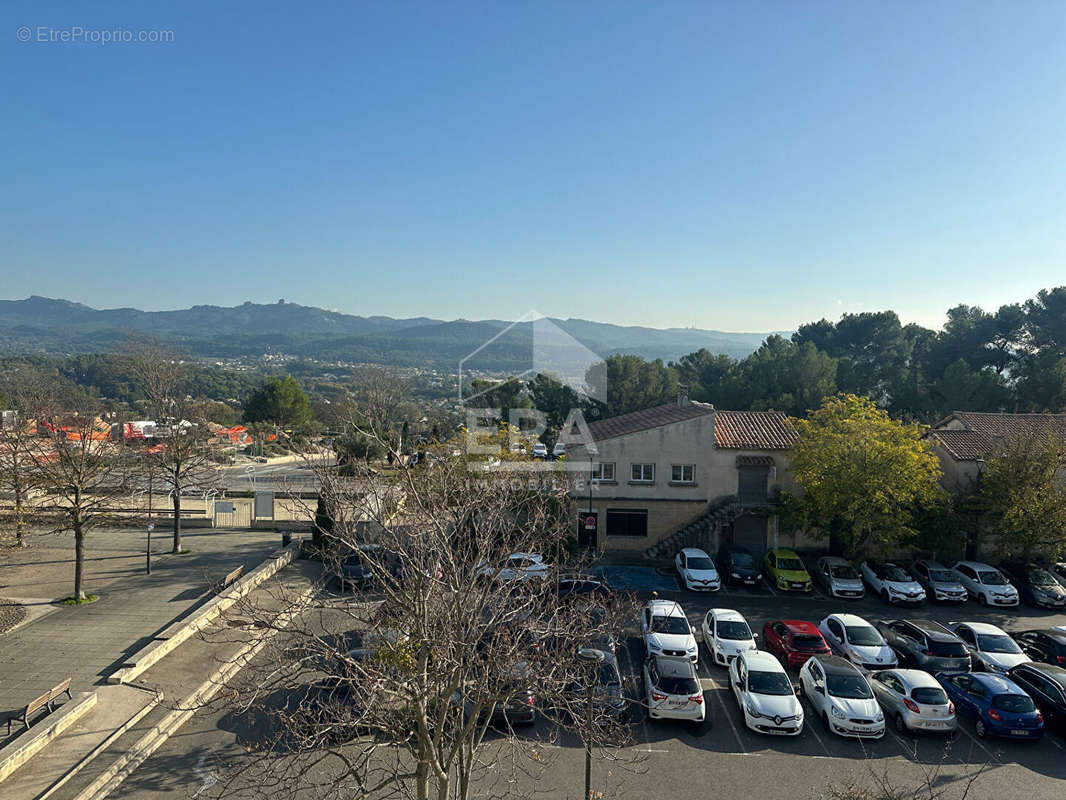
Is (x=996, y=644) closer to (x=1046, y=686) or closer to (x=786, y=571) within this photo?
(x=1046, y=686)

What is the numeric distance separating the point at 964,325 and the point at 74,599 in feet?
208

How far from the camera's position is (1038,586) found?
23266mm

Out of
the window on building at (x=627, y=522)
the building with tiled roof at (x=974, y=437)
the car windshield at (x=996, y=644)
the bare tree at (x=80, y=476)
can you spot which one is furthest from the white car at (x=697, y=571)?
the bare tree at (x=80, y=476)

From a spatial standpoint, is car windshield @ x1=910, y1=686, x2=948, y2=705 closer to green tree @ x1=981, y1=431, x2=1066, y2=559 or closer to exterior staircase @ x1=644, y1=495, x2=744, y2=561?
green tree @ x1=981, y1=431, x2=1066, y2=559

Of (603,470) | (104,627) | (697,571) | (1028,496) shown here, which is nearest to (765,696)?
(697,571)

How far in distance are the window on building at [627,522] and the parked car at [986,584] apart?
1201 centimetres

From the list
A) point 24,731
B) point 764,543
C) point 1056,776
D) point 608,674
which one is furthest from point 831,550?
point 24,731

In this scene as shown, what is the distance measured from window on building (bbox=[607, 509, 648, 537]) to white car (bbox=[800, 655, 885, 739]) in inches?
512

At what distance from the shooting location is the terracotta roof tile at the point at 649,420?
94.3 ft

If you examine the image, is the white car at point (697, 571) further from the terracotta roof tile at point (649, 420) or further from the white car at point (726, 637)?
the terracotta roof tile at point (649, 420)

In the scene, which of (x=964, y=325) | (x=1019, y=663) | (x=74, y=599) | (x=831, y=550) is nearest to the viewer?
(x=1019, y=663)

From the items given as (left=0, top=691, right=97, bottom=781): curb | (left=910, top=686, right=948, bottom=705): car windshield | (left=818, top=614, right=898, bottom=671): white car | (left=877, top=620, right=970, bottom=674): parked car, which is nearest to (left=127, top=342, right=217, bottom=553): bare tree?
(left=0, top=691, right=97, bottom=781): curb

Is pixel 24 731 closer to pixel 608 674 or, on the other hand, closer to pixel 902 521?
pixel 608 674

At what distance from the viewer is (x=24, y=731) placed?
12.5m
